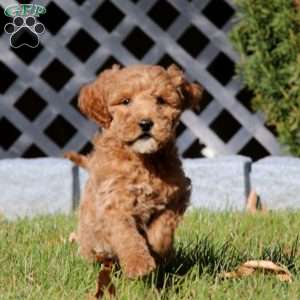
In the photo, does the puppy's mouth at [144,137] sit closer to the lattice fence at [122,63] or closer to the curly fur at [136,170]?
the curly fur at [136,170]

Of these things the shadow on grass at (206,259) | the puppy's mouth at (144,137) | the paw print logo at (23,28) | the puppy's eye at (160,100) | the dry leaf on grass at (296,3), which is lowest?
the paw print logo at (23,28)

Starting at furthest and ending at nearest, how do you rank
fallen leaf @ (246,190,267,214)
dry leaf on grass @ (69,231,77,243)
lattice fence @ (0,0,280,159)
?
lattice fence @ (0,0,280,159) → fallen leaf @ (246,190,267,214) → dry leaf on grass @ (69,231,77,243)

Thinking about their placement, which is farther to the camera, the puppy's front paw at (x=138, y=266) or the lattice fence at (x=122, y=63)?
the lattice fence at (x=122, y=63)

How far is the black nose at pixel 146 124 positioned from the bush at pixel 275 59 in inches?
103

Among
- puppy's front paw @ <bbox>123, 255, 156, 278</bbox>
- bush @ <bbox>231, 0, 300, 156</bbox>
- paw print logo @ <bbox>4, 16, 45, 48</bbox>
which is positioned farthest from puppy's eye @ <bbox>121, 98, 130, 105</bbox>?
paw print logo @ <bbox>4, 16, 45, 48</bbox>

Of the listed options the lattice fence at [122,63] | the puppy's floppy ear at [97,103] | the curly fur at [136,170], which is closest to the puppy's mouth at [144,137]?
the curly fur at [136,170]

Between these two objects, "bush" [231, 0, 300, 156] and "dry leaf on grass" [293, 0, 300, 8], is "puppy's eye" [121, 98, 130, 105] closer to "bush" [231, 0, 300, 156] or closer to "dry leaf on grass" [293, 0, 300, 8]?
"bush" [231, 0, 300, 156]

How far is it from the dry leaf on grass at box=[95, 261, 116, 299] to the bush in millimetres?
2801

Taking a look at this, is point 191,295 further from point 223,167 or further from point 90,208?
point 223,167

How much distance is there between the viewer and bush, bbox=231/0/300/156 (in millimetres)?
6336

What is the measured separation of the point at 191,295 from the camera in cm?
385

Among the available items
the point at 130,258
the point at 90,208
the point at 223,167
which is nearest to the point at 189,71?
the point at 223,167

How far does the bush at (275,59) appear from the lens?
6.34 metres

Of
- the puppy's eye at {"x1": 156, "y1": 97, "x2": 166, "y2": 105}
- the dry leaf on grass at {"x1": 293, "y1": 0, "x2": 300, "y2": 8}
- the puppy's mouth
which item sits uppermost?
the dry leaf on grass at {"x1": 293, "y1": 0, "x2": 300, "y2": 8}
